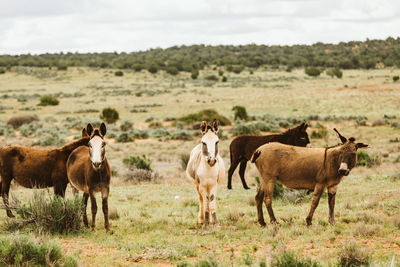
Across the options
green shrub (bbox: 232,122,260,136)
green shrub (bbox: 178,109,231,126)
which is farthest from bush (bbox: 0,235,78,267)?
green shrub (bbox: 178,109,231,126)

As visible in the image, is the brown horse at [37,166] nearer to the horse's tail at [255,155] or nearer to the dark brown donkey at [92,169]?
the dark brown donkey at [92,169]

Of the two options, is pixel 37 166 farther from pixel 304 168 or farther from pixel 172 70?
pixel 172 70

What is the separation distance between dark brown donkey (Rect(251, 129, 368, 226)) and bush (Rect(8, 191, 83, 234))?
3744mm

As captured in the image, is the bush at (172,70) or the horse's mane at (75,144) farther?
the bush at (172,70)

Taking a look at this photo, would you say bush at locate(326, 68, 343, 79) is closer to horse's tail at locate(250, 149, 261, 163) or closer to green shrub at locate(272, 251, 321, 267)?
horse's tail at locate(250, 149, 261, 163)

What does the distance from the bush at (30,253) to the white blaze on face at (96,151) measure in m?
1.74

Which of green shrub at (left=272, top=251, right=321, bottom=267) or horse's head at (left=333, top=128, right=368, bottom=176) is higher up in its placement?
horse's head at (left=333, top=128, right=368, bottom=176)

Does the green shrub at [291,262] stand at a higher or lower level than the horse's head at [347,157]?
lower

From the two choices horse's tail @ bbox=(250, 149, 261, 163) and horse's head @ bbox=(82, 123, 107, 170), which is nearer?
horse's head @ bbox=(82, 123, 107, 170)

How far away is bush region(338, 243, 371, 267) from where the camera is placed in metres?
6.38

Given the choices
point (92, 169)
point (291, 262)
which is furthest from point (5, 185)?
point (291, 262)

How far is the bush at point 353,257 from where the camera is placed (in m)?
6.38

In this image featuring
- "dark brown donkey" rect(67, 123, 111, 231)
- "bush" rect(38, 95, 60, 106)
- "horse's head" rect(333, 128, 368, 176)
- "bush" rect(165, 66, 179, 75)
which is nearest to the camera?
"dark brown donkey" rect(67, 123, 111, 231)

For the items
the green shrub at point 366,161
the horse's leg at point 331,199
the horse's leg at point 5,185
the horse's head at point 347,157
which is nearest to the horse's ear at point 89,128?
the horse's leg at point 5,185
